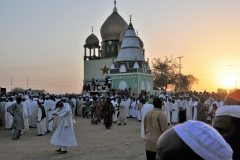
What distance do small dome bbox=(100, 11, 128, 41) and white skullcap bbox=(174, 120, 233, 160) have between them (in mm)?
50719

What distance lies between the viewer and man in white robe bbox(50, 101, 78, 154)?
909 cm

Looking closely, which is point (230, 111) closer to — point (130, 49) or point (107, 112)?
point (107, 112)

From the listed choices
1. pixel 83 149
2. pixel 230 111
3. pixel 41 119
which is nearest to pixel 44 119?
pixel 41 119

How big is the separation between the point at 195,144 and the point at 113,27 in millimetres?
51053

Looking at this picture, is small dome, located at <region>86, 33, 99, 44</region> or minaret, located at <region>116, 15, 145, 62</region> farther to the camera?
small dome, located at <region>86, 33, 99, 44</region>

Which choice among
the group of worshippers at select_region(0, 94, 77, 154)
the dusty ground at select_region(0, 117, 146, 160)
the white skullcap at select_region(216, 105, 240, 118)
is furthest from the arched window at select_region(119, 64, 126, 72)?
the white skullcap at select_region(216, 105, 240, 118)

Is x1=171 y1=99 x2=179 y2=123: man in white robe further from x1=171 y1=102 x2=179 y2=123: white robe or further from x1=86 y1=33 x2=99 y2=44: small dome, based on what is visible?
x1=86 y1=33 x2=99 y2=44: small dome

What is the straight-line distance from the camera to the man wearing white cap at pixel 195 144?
1332mm

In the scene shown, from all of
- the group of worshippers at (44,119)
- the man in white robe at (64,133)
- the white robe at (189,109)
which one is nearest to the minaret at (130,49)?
the white robe at (189,109)

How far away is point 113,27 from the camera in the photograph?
2030 inches

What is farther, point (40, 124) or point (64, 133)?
point (40, 124)

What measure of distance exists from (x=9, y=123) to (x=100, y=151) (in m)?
8.80

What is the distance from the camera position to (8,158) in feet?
28.1

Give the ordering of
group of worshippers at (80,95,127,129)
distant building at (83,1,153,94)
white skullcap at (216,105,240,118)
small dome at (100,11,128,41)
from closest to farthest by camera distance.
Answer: white skullcap at (216,105,240,118)
group of worshippers at (80,95,127,129)
distant building at (83,1,153,94)
small dome at (100,11,128,41)
